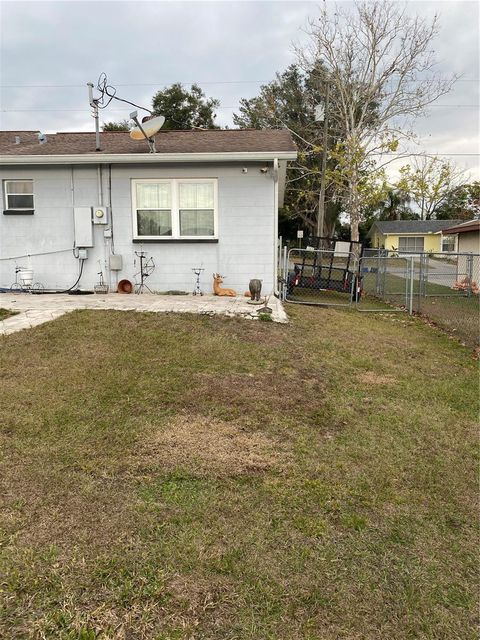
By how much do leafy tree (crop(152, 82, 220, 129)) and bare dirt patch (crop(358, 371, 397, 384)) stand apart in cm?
3178

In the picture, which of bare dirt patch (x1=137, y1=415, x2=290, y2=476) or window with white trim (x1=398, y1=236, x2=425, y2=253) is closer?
bare dirt patch (x1=137, y1=415, x2=290, y2=476)

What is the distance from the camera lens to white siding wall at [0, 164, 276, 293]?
918cm

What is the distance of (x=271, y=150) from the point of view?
8930 millimetres

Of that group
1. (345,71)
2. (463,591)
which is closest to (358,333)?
(463,591)

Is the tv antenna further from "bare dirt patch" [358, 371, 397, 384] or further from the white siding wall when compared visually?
"bare dirt patch" [358, 371, 397, 384]

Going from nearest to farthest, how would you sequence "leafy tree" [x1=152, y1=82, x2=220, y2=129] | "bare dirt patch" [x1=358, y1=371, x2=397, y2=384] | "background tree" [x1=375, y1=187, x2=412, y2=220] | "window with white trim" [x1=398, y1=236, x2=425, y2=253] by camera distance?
"bare dirt patch" [x1=358, y1=371, x2=397, y2=384] → "leafy tree" [x1=152, y1=82, x2=220, y2=129] → "window with white trim" [x1=398, y1=236, x2=425, y2=253] → "background tree" [x1=375, y1=187, x2=412, y2=220]

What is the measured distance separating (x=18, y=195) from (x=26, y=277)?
173cm

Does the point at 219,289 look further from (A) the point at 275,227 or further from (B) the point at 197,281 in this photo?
(A) the point at 275,227

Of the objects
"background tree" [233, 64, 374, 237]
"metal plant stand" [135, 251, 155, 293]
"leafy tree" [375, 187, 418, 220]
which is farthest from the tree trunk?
"leafy tree" [375, 187, 418, 220]

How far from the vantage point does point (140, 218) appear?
9.36 metres

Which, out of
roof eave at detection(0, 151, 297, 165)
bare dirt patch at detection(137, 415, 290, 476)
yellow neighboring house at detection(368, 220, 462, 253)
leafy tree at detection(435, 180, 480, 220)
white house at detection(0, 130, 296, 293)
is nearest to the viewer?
bare dirt patch at detection(137, 415, 290, 476)

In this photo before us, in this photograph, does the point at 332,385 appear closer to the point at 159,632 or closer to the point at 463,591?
the point at 463,591

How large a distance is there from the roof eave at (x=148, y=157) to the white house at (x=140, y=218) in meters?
0.09

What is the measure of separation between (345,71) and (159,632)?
2149cm
